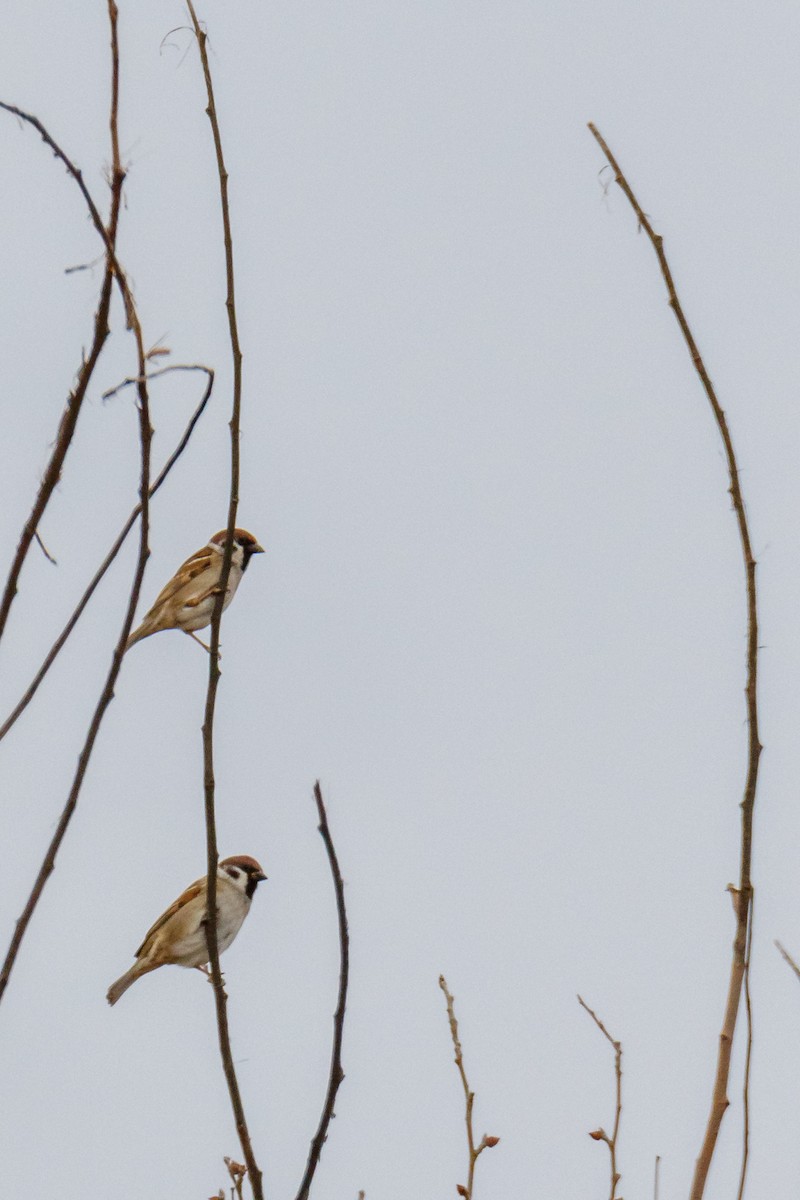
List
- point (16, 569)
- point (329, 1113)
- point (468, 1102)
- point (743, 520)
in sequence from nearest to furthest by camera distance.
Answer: point (743, 520), point (16, 569), point (329, 1113), point (468, 1102)

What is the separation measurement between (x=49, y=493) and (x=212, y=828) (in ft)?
2.11

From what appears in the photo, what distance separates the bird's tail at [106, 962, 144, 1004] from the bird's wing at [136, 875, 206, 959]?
7cm

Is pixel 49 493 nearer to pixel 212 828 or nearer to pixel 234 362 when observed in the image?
pixel 234 362

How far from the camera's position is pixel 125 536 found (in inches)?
109

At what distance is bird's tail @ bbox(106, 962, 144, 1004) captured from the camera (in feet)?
22.9

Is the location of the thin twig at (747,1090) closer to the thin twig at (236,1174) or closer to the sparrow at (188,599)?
the thin twig at (236,1174)

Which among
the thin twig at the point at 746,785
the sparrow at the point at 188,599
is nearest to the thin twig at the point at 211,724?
the thin twig at the point at 746,785

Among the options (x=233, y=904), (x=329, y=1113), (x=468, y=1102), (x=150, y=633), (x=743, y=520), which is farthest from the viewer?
(x=150, y=633)

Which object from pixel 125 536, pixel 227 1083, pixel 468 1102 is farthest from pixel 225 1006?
pixel 125 536

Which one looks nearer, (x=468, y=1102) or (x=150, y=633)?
(x=468, y=1102)

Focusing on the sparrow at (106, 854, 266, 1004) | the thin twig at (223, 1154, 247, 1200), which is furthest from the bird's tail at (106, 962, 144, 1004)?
the thin twig at (223, 1154, 247, 1200)

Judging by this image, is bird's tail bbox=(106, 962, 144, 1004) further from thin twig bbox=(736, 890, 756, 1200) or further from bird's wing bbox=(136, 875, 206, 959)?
thin twig bbox=(736, 890, 756, 1200)

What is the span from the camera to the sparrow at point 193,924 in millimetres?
6695

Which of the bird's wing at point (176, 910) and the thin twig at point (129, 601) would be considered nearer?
the thin twig at point (129, 601)
